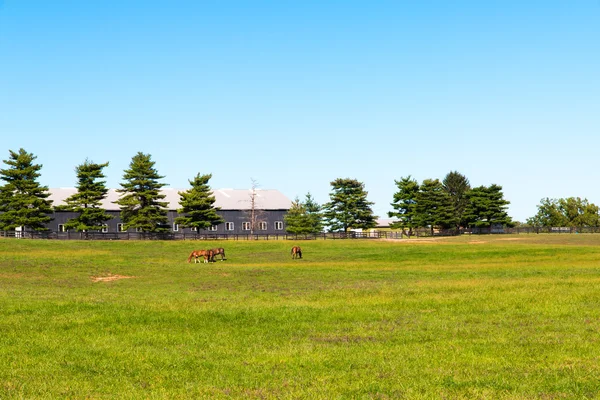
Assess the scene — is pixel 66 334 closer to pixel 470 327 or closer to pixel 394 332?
pixel 394 332

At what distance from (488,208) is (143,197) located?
6804 centimetres

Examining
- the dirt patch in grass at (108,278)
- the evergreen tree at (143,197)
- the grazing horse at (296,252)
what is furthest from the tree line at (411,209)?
the dirt patch in grass at (108,278)

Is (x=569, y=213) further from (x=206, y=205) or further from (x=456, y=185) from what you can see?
(x=206, y=205)

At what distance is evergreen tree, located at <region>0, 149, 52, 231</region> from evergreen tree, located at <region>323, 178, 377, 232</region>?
50.6m

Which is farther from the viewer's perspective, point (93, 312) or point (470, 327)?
point (93, 312)

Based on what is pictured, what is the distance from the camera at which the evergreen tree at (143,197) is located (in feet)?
324

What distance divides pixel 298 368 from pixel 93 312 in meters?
10.7

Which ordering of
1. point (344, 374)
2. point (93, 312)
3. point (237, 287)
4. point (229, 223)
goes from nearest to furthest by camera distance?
point (344, 374), point (93, 312), point (237, 287), point (229, 223)

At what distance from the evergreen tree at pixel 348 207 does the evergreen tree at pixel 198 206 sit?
1060 inches

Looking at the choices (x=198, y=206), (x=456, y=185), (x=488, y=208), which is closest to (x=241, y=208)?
(x=198, y=206)

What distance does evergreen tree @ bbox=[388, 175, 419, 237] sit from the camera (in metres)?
127

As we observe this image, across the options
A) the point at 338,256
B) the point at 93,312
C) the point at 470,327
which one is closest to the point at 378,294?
the point at 470,327

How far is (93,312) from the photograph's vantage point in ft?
73.1

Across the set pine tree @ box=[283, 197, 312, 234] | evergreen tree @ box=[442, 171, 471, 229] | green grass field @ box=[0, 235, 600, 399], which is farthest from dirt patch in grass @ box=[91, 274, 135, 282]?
evergreen tree @ box=[442, 171, 471, 229]
